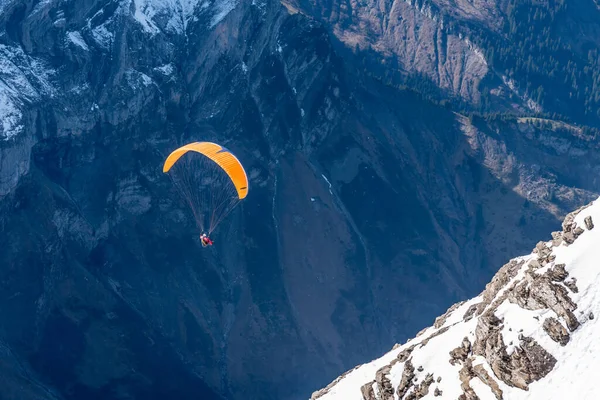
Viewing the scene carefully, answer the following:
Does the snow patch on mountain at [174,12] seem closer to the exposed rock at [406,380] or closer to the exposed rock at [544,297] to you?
the exposed rock at [406,380]

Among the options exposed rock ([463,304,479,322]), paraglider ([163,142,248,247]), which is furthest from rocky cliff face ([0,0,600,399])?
exposed rock ([463,304,479,322])

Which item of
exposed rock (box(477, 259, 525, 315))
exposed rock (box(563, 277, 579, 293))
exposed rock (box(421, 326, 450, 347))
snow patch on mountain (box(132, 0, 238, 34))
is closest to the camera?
exposed rock (box(563, 277, 579, 293))

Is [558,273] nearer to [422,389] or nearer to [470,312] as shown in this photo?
[470,312]

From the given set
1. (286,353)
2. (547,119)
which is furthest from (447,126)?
(286,353)

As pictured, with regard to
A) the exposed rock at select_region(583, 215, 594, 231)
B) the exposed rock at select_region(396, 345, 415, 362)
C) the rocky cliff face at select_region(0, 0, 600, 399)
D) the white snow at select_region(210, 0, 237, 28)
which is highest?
the exposed rock at select_region(583, 215, 594, 231)

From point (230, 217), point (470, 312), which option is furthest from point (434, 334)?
point (230, 217)

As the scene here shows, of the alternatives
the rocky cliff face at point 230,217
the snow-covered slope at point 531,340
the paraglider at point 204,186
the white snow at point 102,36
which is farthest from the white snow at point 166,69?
the snow-covered slope at point 531,340

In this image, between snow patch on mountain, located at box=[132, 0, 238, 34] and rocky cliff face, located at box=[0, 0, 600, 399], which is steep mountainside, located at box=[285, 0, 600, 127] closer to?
rocky cliff face, located at box=[0, 0, 600, 399]
